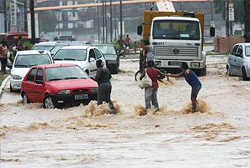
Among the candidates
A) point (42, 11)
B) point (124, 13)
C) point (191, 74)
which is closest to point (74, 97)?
point (191, 74)

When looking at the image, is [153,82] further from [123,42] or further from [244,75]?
[123,42]

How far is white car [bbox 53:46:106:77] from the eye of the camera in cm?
3223

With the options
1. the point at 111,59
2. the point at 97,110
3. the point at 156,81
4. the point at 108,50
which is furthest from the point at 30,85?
the point at 108,50

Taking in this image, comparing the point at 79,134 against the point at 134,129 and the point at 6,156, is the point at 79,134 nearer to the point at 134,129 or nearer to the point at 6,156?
the point at 134,129

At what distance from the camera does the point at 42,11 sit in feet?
580

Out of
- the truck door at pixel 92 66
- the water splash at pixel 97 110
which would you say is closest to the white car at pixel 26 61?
the truck door at pixel 92 66

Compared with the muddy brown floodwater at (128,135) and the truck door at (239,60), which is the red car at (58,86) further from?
the truck door at (239,60)

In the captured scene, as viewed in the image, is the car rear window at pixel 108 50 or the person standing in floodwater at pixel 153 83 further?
the car rear window at pixel 108 50

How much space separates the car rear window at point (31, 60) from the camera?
3086 centimetres

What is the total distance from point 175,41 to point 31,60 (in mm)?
6741

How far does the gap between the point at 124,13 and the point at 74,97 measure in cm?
13627

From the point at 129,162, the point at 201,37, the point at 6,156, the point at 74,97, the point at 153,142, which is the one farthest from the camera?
the point at 201,37

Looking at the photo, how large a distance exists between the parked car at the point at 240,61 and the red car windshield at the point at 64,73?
9162 millimetres

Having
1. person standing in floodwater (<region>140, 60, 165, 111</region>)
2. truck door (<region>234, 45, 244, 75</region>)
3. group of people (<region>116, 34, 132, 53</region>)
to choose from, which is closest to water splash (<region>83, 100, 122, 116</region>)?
person standing in floodwater (<region>140, 60, 165, 111</region>)
